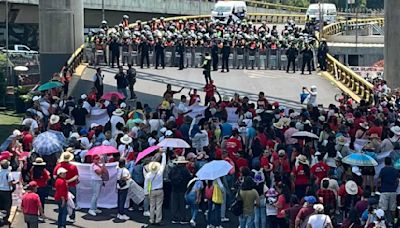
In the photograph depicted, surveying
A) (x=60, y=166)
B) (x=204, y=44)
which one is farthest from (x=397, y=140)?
(x=204, y=44)

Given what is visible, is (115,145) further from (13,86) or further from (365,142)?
(13,86)

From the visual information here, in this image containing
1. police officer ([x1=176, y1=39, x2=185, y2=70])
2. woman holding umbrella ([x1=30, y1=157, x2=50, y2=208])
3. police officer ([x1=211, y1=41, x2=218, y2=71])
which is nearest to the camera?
woman holding umbrella ([x1=30, y1=157, x2=50, y2=208])

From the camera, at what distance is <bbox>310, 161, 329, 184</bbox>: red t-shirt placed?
1994cm

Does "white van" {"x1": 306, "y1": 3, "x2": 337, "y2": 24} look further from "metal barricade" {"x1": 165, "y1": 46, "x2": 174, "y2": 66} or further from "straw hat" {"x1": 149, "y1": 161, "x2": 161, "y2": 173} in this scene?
"straw hat" {"x1": 149, "y1": 161, "x2": 161, "y2": 173}

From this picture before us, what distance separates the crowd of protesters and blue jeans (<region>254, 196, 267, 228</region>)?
0.02 m

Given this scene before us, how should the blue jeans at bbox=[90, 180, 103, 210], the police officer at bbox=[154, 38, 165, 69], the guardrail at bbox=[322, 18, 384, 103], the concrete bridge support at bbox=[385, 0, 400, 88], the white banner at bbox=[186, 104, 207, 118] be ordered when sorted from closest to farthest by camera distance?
the blue jeans at bbox=[90, 180, 103, 210] < the white banner at bbox=[186, 104, 207, 118] < the guardrail at bbox=[322, 18, 384, 103] < the concrete bridge support at bbox=[385, 0, 400, 88] < the police officer at bbox=[154, 38, 165, 69]

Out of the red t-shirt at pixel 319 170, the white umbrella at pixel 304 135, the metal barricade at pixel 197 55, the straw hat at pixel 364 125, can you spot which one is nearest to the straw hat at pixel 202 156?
the red t-shirt at pixel 319 170

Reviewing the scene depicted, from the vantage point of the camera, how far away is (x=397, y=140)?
23.1m

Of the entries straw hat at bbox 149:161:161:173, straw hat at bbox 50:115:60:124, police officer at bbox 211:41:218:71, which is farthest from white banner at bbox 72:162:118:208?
police officer at bbox 211:41:218:71

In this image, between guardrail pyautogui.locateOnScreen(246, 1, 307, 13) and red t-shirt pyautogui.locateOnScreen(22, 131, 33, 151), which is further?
guardrail pyautogui.locateOnScreen(246, 1, 307, 13)

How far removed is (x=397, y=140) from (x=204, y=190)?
17.9ft

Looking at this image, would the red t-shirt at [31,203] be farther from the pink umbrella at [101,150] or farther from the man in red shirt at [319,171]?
the man in red shirt at [319,171]

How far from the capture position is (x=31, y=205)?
60.0 ft

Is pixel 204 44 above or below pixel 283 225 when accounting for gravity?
above
